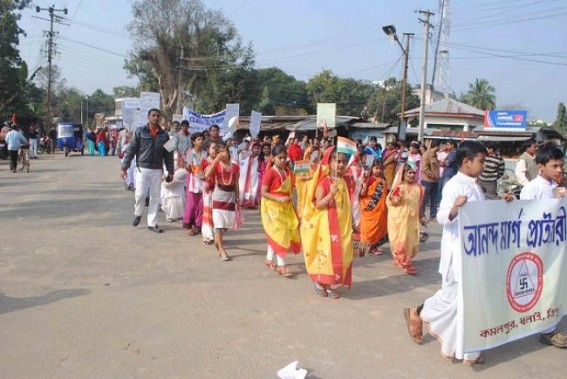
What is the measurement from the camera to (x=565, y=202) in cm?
403

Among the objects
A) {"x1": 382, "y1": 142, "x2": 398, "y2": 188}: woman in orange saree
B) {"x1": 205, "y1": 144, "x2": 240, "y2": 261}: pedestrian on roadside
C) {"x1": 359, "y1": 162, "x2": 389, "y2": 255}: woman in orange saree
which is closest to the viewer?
{"x1": 205, "y1": 144, "x2": 240, "y2": 261}: pedestrian on roadside

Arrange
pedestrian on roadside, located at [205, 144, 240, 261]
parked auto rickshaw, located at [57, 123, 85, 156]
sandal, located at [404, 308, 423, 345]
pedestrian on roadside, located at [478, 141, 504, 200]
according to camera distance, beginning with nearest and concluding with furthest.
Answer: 1. sandal, located at [404, 308, 423, 345]
2. pedestrian on roadside, located at [205, 144, 240, 261]
3. pedestrian on roadside, located at [478, 141, 504, 200]
4. parked auto rickshaw, located at [57, 123, 85, 156]

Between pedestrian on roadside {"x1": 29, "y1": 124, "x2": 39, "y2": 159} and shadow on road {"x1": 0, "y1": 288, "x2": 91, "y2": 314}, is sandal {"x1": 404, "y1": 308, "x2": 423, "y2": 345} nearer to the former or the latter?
shadow on road {"x1": 0, "y1": 288, "x2": 91, "y2": 314}

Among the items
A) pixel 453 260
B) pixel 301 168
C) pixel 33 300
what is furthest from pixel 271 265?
pixel 453 260

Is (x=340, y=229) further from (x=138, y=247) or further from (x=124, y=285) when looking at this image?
(x=138, y=247)

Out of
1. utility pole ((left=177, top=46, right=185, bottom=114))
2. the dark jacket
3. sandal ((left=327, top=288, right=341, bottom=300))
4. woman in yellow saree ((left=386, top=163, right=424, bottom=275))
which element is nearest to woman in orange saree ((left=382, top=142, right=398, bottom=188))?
woman in yellow saree ((left=386, top=163, right=424, bottom=275))

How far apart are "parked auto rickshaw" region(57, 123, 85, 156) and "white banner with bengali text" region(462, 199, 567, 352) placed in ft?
89.7

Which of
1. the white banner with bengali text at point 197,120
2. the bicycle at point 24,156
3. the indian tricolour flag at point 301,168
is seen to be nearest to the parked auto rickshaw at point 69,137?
the bicycle at point 24,156

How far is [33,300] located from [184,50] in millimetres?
39329

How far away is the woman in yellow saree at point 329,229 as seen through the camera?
4836 mm

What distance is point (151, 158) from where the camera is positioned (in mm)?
7633

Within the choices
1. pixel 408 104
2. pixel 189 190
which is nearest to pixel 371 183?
pixel 189 190

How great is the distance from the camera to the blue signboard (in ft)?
92.1

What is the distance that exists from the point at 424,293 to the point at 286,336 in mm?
2011
